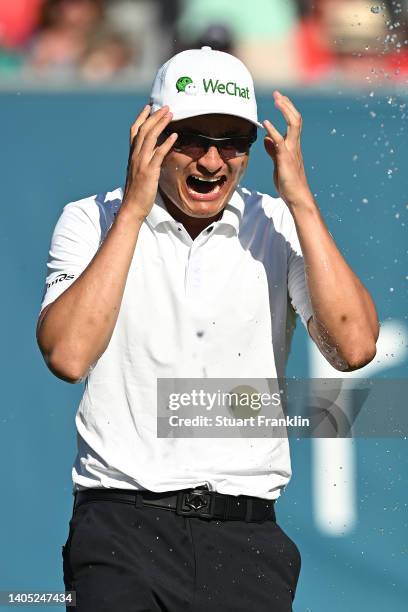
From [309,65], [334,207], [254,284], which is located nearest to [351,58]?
[309,65]

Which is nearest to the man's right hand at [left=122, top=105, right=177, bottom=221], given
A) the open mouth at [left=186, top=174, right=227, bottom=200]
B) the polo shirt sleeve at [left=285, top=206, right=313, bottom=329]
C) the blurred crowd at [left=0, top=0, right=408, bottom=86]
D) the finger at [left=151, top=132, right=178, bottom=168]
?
the finger at [left=151, top=132, right=178, bottom=168]

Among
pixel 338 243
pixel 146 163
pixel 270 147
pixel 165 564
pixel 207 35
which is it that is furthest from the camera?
pixel 207 35

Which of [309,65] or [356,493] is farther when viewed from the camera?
[309,65]

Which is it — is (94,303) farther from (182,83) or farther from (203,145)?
(182,83)

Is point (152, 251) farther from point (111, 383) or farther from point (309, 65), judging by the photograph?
point (309, 65)

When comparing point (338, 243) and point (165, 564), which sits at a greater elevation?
point (338, 243)

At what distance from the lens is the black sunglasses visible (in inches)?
126

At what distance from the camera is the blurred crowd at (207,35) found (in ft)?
17.7

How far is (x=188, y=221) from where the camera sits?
3.36m

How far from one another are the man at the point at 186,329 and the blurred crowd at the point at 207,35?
6.82ft

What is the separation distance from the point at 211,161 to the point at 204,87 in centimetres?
23

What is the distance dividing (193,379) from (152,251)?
0.39m

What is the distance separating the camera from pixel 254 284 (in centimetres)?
328

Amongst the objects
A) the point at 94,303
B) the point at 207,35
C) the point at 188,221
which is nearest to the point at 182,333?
the point at 94,303
